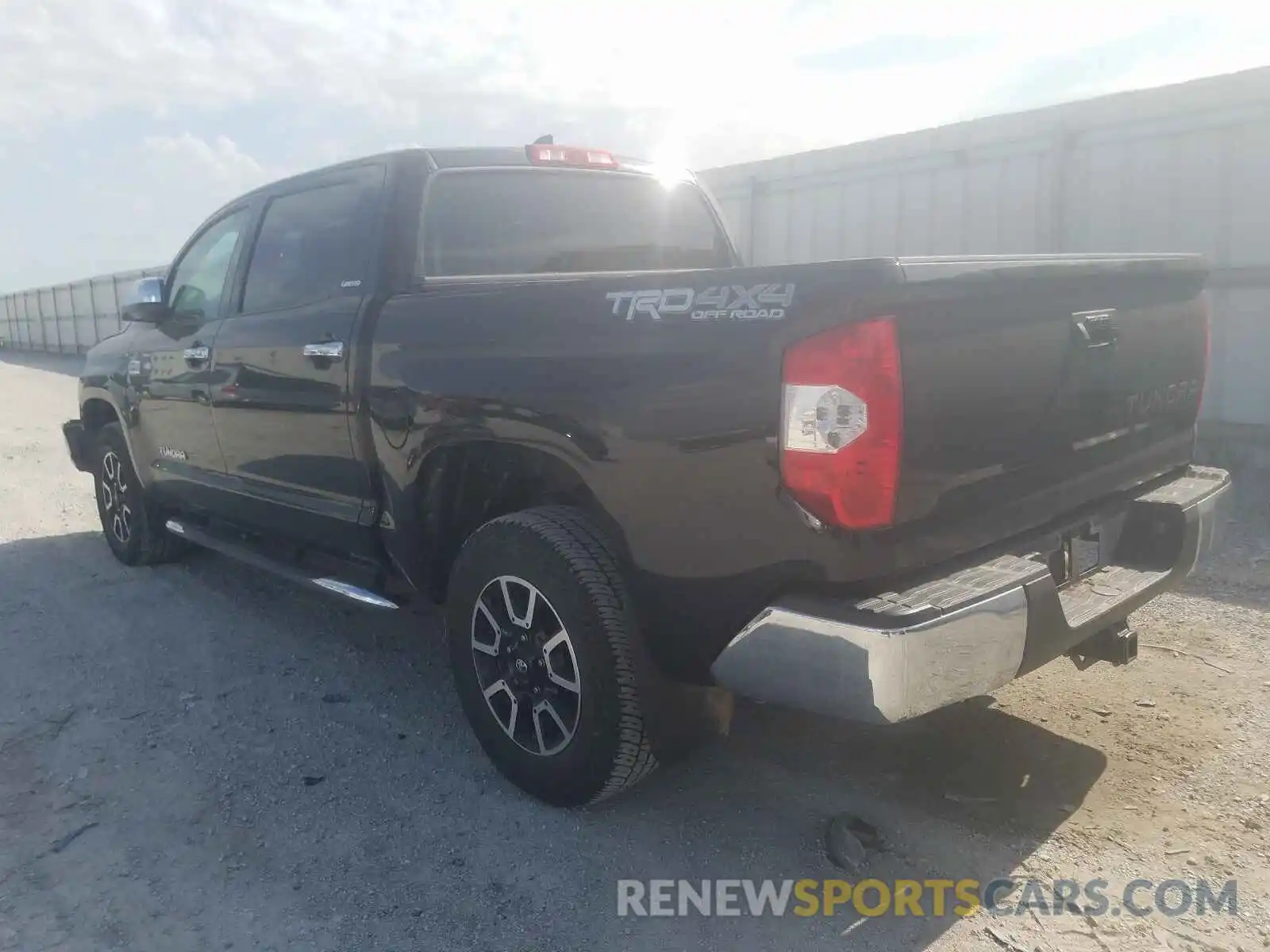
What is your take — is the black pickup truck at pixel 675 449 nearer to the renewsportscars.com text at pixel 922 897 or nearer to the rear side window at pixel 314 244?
the rear side window at pixel 314 244

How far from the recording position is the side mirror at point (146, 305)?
4.89 meters

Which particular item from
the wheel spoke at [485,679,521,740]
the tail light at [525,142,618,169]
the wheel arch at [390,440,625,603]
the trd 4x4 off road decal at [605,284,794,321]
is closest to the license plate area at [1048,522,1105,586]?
the trd 4x4 off road decal at [605,284,794,321]

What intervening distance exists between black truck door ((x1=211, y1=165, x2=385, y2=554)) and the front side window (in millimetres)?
279

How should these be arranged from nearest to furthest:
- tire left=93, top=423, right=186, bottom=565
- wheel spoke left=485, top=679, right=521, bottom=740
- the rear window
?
wheel spoke left=485, top=679, right=521, bottom=740, the rear window, tire left=93, top=423, right=186, bottom=565

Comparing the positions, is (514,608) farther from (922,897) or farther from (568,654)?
(922,897)

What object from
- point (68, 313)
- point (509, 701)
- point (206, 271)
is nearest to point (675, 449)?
point (509, 701)

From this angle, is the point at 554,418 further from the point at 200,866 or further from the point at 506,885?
the point at 200,866

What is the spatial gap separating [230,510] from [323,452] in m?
1.03

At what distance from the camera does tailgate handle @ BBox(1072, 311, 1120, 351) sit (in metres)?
2.68

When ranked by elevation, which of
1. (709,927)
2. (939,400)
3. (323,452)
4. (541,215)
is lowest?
(709,927)

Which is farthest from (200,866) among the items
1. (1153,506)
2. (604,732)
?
(1153,506)

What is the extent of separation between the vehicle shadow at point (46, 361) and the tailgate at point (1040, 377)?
22.5m

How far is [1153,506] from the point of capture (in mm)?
3033

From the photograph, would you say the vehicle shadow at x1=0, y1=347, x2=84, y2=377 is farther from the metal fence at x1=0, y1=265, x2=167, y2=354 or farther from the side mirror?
the side mirror
